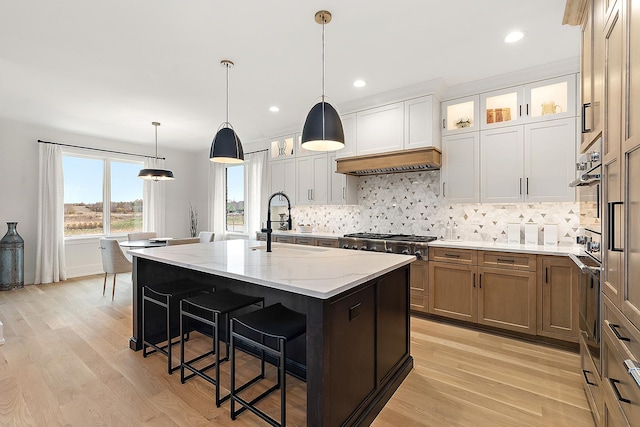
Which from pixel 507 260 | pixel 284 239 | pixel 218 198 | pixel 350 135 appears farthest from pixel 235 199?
pixel 507 260

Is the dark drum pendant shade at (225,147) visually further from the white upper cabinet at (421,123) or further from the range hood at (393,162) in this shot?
the white upper cabinet at (421,123)

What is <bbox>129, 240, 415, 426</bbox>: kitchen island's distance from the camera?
1520 mm

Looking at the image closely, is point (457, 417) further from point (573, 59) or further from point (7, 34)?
point (7, 34)

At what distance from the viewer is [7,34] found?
8.29 feet

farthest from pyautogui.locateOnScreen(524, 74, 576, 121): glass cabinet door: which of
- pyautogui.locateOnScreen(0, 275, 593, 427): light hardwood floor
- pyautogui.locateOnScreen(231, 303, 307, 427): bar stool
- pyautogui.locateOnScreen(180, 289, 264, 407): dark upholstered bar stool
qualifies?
pyautogui.locateOnScreen(180, 289, 264, 407): dark upholstered bar stool

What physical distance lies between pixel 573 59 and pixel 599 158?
6.78 ft

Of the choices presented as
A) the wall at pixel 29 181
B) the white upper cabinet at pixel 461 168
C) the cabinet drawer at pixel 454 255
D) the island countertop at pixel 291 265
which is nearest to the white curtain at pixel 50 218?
the wall at pixel 29 181

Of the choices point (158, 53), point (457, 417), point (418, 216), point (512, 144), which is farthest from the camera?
point (418, 216)

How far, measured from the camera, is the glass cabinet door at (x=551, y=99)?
9.79 ft

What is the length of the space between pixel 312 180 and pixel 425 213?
1843 mm

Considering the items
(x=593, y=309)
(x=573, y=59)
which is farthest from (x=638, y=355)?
(x=573, y=59)

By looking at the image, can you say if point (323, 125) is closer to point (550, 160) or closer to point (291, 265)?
point (291, 265)

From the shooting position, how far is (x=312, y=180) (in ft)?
16.2

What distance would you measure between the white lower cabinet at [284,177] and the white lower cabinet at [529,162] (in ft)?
9.55
